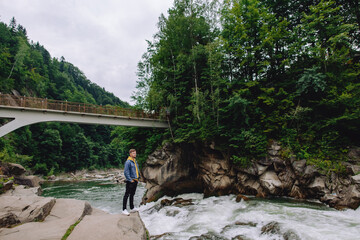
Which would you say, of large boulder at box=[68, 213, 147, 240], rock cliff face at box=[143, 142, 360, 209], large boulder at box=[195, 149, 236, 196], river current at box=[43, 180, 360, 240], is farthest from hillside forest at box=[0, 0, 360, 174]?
large boulder at box=[68, 213, 147, 240]

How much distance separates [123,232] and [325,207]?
31.0 ft

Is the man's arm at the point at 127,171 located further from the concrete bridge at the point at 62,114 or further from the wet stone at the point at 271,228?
the concrete bridge at the point at 62,114

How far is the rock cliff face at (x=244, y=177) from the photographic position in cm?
938

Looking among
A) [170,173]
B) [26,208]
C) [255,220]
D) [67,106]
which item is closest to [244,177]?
[255,220]

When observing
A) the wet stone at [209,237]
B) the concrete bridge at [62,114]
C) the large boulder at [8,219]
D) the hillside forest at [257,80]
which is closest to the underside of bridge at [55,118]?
the concrete bridge at [62,114]

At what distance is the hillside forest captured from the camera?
452 inches

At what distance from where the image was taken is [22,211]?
5.93 m

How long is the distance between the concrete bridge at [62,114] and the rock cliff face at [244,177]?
3828mm

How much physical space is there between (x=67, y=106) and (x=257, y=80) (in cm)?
1578

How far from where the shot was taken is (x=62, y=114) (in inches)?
614

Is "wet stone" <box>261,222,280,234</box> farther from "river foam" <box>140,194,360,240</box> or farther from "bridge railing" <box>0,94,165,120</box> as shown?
"bridge railing" <box>0,94,165,120</box>

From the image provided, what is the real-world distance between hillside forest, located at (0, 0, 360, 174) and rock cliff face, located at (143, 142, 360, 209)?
0.60m

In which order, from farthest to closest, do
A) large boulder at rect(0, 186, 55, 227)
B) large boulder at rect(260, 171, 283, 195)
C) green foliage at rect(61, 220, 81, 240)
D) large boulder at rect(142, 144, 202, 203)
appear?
large boulder at rect(142, 144, 202, 203), large boulder at rect(260, 171, 283, 195), large boulder at rect(0, 186, 55, 227), green foliage at rect(61, 220, 81, 240)

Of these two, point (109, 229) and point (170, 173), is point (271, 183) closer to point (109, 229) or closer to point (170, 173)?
point (170, 173)
